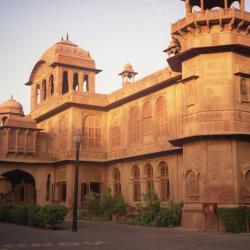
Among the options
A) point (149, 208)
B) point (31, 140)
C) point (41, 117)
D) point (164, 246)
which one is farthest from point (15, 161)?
point (164, 246)

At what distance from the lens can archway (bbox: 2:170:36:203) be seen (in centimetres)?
3891

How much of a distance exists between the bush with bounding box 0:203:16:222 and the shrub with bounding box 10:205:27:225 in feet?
1.54

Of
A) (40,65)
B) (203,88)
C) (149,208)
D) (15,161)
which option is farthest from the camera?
(40,65)

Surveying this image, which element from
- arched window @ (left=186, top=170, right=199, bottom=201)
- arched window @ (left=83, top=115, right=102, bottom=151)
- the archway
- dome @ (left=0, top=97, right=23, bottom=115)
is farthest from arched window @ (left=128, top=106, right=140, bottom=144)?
dome @ (left=0, top=97, right=23, bottom=115)

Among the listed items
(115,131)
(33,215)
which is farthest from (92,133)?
(33,215)

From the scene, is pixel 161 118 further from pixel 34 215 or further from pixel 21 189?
pixel 21 189

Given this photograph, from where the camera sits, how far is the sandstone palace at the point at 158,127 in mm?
21172

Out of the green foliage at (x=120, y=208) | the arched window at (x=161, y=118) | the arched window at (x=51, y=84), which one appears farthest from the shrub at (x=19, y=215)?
the arched window at (x=51, y=84)

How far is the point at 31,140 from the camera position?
35.0 m

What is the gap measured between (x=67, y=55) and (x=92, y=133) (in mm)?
10057

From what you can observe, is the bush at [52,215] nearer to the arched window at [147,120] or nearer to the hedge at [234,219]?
the hedge at [234,219]

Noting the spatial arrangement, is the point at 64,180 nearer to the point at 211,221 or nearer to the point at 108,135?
the point at 108,135

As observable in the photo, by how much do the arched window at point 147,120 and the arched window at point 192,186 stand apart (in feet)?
24.9

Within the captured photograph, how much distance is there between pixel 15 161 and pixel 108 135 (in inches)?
294
